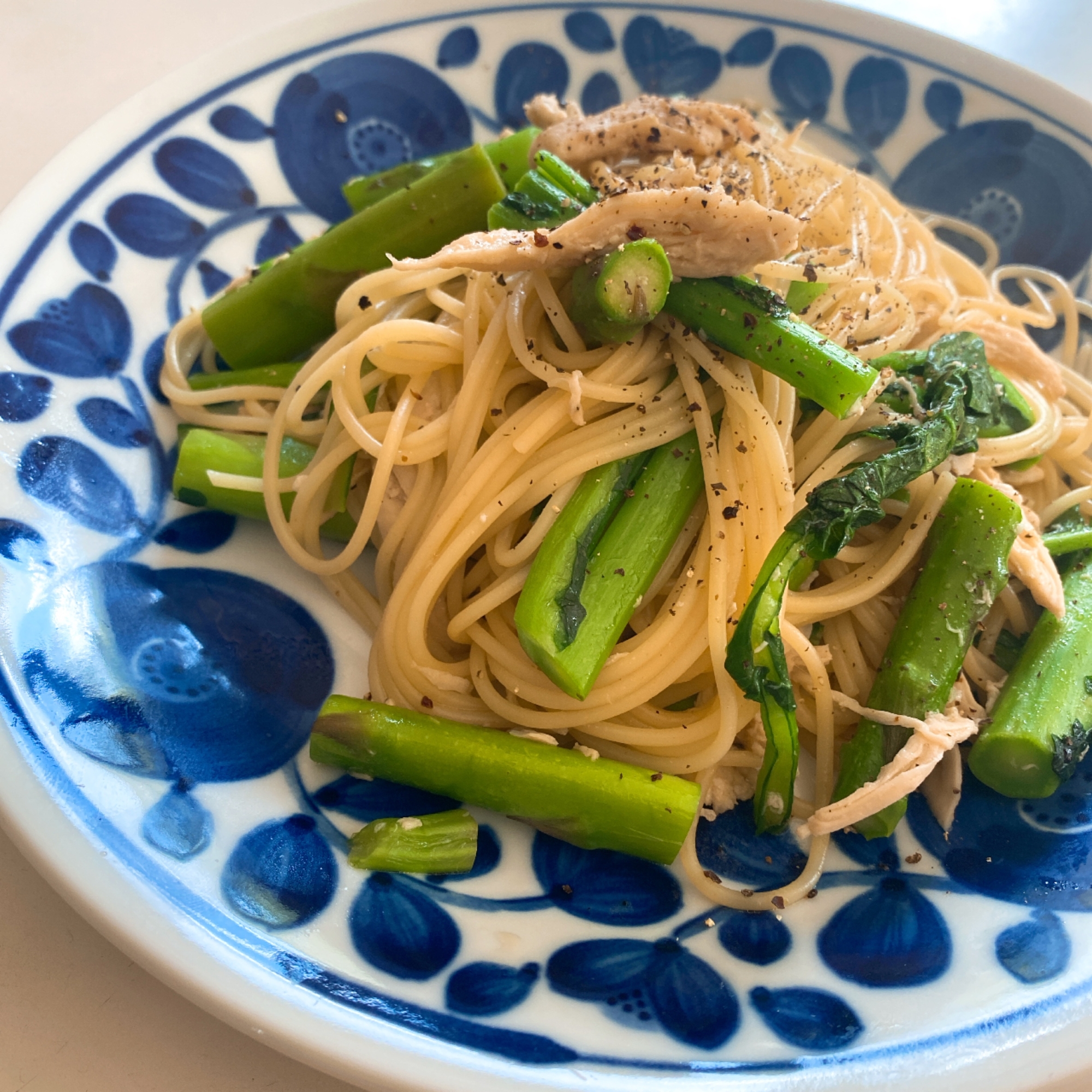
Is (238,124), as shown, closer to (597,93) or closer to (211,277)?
(211,277)

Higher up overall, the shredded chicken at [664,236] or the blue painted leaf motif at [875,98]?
the blue painted leaf motif at [875,98]

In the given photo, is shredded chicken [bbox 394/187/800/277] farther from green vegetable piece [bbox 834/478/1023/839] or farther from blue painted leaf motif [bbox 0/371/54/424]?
blue painted leaf motif [bbox 0/371/54/424]

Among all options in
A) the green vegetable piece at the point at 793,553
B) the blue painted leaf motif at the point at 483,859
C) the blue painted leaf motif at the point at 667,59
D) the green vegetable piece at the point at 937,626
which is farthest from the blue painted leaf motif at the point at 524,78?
the blue painted leaf motif at the point at 483,859

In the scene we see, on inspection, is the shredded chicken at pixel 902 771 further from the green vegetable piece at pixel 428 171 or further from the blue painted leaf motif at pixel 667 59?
the blue painted leaf motif at pixel 667 59

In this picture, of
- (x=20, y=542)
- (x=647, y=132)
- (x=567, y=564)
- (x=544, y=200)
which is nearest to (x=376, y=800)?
(x=567, y=564)

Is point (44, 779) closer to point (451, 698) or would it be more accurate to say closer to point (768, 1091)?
point (451, 698)

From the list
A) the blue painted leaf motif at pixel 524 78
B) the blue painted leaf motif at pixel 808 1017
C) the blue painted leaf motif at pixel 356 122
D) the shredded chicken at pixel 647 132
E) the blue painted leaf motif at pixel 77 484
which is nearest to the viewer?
the blue painted leaf motif at pixel 808 1017
